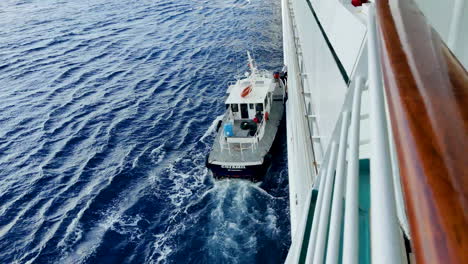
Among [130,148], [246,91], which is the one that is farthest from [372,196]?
[130,148]

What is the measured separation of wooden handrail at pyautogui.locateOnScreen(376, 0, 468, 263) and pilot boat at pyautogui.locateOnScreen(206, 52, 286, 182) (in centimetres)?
1461

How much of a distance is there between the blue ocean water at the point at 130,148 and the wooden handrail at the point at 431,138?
41.5ft

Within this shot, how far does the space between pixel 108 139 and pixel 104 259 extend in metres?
8.72

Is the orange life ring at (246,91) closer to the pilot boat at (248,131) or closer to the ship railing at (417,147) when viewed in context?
the pilot boat at (248,131)

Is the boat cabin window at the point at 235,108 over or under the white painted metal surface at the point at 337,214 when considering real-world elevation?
under

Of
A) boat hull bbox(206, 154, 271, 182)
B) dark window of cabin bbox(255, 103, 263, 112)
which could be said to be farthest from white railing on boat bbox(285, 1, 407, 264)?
dark window of cabin bbox(255, 103, 263, 112)

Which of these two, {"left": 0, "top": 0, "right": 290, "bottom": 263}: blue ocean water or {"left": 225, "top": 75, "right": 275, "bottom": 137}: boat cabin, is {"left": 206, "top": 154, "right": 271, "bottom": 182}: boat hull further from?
{"left": 225, "top": 75, "right": 275, "bottom": 137}: boat cabin

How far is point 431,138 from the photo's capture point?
1.99 ft

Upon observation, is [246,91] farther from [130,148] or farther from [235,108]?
[130,148]

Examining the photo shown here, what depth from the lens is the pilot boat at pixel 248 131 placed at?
51.0 feet

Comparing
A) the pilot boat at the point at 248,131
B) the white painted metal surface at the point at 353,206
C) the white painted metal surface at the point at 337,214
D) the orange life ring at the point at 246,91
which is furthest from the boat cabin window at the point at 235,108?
the white painted metal surface at the point at 353,206

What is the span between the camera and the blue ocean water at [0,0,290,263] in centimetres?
1386

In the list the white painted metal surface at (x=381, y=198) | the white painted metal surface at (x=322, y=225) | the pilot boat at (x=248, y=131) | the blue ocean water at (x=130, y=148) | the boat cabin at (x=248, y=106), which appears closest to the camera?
the white painted metal surface at (x=381, y=198)

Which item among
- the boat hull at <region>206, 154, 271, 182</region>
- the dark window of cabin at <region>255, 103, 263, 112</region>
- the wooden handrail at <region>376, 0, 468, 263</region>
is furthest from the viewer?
the dark window of cabin at <region>255, 103, 263, 112</region>
